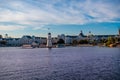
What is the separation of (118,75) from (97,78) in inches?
147

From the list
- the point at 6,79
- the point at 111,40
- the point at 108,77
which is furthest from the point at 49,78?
the point at 111,40

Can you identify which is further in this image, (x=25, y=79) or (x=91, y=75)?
(x=91, y=75)

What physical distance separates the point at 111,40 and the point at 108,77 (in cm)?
16201

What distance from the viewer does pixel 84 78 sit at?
3147 centimetres

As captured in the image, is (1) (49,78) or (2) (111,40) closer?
(1) (49,78)

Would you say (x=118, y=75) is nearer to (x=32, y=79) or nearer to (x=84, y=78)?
(x=84, y=78)

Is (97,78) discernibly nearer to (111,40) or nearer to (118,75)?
(118,75)

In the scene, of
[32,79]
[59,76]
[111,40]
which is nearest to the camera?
[32,79]

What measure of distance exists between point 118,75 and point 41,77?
1059 centimetres

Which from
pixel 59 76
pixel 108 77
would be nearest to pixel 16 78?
pixel 59 76

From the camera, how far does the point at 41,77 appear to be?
32.2 metres

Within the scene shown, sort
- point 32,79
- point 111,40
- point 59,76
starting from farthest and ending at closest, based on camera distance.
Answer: point 111,40 → point 59,76 → point 32,79

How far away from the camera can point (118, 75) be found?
3328 centimetres

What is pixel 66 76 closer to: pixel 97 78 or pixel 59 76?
pixel 59 76
